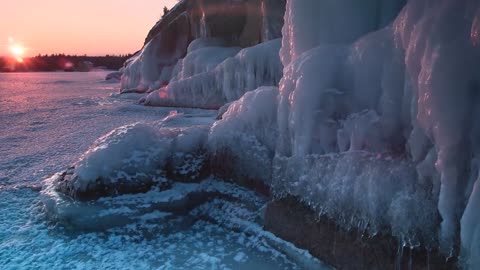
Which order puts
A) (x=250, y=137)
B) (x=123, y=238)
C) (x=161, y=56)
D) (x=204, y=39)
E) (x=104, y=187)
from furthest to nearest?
(x=161, y=56), (x=204, y=39), (x=250, y=137), (x=104, y=187), (x=123, y=238)

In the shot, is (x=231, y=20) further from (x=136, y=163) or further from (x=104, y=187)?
(x=104, y=187)

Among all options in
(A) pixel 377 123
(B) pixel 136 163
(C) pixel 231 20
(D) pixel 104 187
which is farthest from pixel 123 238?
(C) pixel 231 20

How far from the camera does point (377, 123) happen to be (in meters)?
2.86

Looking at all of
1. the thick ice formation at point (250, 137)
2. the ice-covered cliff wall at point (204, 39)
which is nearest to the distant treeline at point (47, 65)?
the ice-covered cliff wall at point (204, 39)

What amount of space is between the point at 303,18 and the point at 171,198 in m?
2.32

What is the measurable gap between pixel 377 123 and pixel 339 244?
922 millimetres

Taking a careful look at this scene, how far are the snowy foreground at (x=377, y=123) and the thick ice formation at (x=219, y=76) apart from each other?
5149mm

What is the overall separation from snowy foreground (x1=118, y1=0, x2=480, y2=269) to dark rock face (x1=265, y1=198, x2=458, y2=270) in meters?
0.07

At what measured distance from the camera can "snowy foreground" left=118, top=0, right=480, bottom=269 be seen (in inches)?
84.0

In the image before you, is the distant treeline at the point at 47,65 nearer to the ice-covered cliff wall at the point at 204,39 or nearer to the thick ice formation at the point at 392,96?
the ice-covered cliff wall at the point at 204,39

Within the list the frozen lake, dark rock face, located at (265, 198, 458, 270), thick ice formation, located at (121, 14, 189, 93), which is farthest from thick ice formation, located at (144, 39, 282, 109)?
dark rock face, located at (265, 198, 458, 270)

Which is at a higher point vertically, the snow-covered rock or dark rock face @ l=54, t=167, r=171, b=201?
the snow-covered rock

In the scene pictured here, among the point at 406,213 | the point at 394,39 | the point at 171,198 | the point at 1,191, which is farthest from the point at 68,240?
the point at 394,39

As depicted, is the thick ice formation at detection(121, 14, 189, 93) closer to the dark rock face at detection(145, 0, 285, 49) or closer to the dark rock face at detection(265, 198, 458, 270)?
the dark rock face at detection(145, 0, 285, 49)
